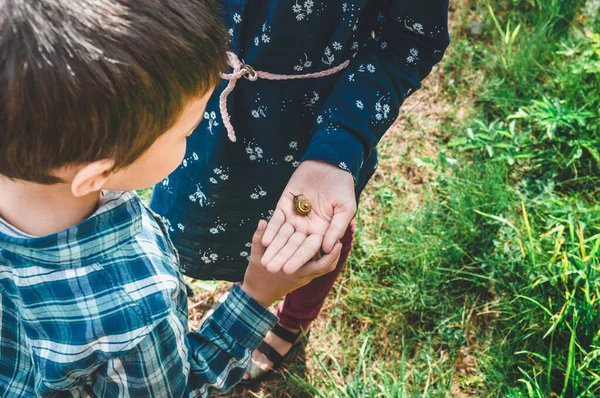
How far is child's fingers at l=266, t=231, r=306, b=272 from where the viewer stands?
4.12ft

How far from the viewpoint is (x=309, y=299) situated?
6.70ft

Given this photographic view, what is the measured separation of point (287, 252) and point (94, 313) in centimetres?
46

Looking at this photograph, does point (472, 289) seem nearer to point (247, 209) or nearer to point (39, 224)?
point (247, 209)

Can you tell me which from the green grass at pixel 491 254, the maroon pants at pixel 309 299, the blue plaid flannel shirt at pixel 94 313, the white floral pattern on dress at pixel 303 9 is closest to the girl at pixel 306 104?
the white floral pattern on dress at pixel 303 9

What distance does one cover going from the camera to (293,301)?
2102mm

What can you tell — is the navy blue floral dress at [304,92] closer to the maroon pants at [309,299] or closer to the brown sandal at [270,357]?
the maroon pants at [309,299]

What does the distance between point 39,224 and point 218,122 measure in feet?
2.02

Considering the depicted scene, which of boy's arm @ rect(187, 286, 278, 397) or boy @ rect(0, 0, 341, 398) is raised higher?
boy @ rect(0, 0, 341, 398)

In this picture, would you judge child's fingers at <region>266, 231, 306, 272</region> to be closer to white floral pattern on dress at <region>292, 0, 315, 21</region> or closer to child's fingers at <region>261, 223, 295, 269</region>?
child's fingers at <region>261, 223, 295, 269</region>

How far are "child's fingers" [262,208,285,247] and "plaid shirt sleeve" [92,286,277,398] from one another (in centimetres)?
13

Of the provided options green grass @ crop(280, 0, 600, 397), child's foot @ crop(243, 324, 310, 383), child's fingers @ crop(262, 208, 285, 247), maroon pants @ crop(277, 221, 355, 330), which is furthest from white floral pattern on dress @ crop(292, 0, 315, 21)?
child's foot @ crop(243, 324, 310, 383)

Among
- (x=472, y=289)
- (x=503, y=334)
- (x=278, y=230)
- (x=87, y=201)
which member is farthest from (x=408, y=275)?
(x=87, y=201)

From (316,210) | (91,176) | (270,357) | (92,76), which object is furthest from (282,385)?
(92,76)

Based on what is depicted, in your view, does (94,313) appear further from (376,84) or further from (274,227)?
(376,84)
